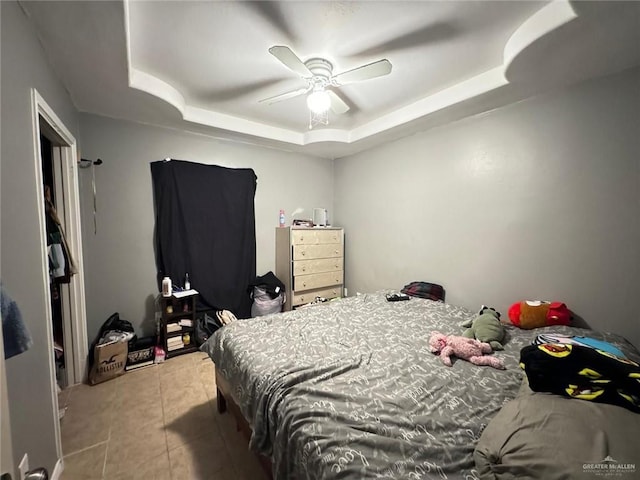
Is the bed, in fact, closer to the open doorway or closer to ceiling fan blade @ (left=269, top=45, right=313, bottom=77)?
the open doorway

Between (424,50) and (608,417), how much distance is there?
2170 millimetres

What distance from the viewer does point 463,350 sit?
62.2 inches

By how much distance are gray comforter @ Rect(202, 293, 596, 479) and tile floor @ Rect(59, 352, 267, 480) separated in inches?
17.0

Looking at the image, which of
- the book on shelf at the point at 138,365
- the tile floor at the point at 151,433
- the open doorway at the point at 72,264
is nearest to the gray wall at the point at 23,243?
the tile floor at the point at 151,433

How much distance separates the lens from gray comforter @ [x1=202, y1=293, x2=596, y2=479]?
91 centimetres

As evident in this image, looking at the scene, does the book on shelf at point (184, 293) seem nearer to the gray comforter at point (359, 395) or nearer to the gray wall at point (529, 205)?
the gray comforter at point (359, 395)

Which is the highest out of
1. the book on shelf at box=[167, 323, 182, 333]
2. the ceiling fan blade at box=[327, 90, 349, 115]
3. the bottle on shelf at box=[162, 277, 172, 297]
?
the ceiling fan blade at box=[327, 90, 349, 115]

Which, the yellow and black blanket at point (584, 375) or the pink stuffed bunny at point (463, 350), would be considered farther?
the pink stuffed bunny at point (463, 350)

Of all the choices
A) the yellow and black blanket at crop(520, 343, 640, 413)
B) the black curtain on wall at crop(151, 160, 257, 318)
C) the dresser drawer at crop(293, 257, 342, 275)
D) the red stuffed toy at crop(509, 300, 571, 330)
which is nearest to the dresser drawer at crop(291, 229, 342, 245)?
the dresser drawer at crop(293, 257, 342, 275)

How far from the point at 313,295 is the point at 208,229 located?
1635 millimetres

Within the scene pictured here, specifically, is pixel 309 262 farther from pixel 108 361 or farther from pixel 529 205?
pixel 529 205

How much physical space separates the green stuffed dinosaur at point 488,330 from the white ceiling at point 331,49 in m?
1.76

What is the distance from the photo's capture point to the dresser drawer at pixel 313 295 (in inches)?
139

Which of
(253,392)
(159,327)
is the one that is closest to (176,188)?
(159,327)
